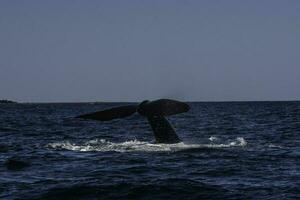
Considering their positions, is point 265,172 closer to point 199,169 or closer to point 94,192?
point 199,169

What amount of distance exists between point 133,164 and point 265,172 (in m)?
3.49

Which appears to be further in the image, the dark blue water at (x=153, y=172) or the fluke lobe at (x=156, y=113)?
the fluke lobe at (x=156, y=113)

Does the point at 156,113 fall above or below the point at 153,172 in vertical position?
above

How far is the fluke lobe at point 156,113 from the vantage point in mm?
17453

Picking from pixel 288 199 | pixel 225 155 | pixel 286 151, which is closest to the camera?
pixel 288 199

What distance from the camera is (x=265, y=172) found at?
624 inches

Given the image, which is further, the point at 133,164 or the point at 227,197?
the point at 133,164

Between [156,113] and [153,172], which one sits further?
[156,113]

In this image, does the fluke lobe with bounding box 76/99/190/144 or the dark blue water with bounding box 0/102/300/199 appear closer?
the dark blue water with bounding box 0/102/300/199

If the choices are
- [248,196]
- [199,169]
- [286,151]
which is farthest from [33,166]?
[286,151]

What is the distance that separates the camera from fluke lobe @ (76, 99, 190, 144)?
1745 centimetres

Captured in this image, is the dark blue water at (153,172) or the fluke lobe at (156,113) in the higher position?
the fluke lobe at (156,113)

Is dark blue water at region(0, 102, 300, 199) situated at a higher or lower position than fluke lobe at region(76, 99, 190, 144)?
lower

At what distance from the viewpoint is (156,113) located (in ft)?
62.8
